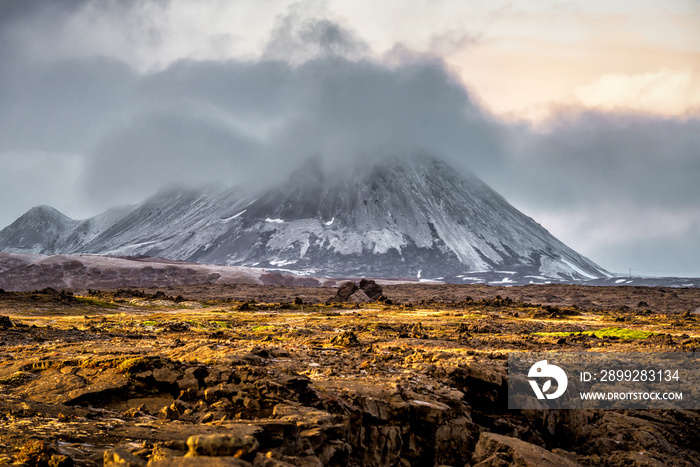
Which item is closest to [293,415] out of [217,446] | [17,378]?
[217,446]

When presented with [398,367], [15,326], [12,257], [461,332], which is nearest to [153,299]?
[15,326]

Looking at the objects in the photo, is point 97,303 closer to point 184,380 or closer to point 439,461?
point 184,380

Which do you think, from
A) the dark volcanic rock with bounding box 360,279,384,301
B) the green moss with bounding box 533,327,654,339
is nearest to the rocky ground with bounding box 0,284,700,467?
the green moss with bounding box 533,327,654,339

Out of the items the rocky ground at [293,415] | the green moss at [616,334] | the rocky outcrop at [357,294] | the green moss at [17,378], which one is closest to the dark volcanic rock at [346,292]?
the rocky outcrop at [357,294]

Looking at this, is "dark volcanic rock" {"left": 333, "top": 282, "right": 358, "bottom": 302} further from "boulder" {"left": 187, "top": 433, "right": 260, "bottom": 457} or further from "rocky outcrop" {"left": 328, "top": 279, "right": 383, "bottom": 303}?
"boulder" {"left": 187, "top": 433, "right": 260, "bottom": 457}

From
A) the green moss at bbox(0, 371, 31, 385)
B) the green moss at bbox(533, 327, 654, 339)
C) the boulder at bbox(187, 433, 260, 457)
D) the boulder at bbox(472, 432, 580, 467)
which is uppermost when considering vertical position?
the boulder at bbox(187, 433, 260, 457)

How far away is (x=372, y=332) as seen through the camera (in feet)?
81.5

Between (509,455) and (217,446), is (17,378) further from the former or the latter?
(509,455)

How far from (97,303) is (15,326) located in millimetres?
20045

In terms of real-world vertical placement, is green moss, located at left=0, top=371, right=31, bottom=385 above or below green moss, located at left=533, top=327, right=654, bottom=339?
above

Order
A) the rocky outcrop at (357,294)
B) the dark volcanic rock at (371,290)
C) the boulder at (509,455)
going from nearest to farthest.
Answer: the boulder at (509,455)
the rocky outcrop at (357,294)
the dark volcanic rock at (371,290)

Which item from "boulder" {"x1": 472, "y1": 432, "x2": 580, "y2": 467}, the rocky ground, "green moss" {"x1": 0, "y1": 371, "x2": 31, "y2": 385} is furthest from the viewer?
"green moss" {"x1": 0, "y1": 371, "x2": 31, "y2": 385}

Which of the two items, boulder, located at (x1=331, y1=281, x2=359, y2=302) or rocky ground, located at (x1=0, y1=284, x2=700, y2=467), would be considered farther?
boulder, located at (x1=331, y1=281, x2=359, y2=302)

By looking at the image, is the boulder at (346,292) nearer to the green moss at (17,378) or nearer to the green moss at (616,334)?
the green moss at (616,334)
